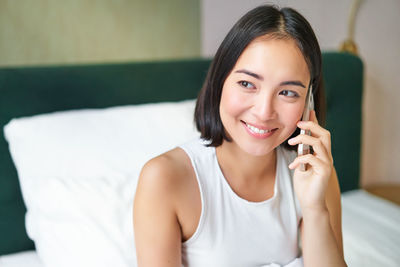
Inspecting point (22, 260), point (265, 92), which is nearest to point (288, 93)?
point (265, 92)

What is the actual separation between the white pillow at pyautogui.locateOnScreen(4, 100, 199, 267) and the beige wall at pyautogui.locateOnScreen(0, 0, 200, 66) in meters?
0.37

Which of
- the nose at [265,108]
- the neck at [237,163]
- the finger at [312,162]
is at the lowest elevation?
the neck at [237,163]

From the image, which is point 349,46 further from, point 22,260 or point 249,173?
point 22,260

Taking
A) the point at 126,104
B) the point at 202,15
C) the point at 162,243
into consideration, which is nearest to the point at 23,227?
the point at 126,104

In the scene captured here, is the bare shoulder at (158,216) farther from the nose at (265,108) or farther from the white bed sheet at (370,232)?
the white bed sheet at (370,232)

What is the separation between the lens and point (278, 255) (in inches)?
40.6

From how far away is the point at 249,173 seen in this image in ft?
3.49

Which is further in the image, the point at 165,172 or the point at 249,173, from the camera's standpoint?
the point at 249,173

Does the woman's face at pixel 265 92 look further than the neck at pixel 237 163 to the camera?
No

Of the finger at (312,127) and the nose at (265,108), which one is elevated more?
the nose at (265,108)

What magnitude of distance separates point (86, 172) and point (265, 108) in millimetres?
670

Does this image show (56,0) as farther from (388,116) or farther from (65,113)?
(388,116)

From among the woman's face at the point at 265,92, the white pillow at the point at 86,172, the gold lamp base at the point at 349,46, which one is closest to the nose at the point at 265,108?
the woman's face at the point at 265,92

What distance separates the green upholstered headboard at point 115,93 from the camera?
1331 millimetres
